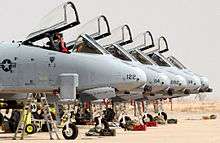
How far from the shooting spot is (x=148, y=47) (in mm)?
34219

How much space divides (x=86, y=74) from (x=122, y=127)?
8918 mm

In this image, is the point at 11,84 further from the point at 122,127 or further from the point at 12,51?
the point at 122,127

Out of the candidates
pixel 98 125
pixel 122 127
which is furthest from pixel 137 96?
pixel 98 125

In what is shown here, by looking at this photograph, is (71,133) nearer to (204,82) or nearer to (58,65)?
(58,65)

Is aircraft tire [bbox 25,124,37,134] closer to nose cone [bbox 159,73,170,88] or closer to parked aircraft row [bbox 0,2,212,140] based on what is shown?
parked aircraft row [bbox 0,2,212,140]

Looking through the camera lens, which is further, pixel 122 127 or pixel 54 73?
pixel 122 127

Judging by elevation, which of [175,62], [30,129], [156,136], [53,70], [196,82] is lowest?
[156,136]

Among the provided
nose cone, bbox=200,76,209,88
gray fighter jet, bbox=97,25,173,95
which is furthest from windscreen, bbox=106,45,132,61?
nose cone, bbox=200,76,209,88

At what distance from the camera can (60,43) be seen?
20578 millimetres

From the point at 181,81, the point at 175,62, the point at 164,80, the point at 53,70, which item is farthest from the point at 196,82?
the point at 53,70

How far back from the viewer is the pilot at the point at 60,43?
2045cm

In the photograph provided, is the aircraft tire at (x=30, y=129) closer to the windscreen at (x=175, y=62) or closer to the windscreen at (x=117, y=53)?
the windscreen at (x=117, y=53)

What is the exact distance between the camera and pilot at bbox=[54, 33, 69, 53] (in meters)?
20.5

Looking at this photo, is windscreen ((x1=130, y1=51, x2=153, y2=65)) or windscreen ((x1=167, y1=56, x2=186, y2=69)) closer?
windscreen ((x1=130, y1=51, x2=153, y2=65))
